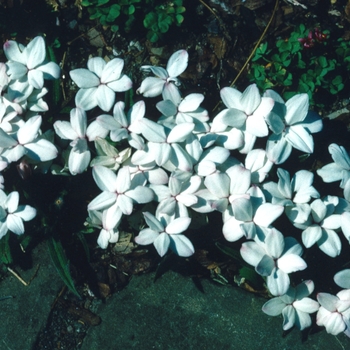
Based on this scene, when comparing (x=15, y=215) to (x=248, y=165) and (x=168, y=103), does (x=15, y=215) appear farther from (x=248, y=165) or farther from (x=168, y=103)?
(x=248, y=165)

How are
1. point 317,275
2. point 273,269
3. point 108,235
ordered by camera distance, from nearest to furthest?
point 273,269 → point 108,235 → point 317,275

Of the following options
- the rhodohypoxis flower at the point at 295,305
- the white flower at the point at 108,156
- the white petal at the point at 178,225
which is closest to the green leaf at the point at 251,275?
the rhodohypoxis flower at the point at 295,305

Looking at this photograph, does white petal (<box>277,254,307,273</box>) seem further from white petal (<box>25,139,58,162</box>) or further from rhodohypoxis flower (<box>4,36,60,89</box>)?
rhodohypoxis flower (<box>4,36,60,89</box>)

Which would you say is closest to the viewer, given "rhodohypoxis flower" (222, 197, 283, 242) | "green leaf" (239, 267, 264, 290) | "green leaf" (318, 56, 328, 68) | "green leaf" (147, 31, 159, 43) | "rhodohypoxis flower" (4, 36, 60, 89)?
"rhodohypoxis flower" (222, 197, 283, 242)

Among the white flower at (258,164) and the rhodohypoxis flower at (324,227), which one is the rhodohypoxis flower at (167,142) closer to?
the white flower at (258,164)

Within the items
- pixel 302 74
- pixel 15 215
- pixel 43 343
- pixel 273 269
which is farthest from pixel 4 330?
pixel 302 74

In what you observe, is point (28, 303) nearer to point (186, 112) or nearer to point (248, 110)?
point (186, 112)

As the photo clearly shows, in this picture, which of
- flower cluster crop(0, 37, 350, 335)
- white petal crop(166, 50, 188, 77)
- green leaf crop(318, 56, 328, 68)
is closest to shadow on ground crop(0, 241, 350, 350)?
flower cluster crop(0, 37, 350, 335)
